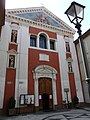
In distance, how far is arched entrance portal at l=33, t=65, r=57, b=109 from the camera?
472 inches

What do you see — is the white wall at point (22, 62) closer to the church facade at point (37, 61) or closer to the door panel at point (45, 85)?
the church facade at point (37, 61)

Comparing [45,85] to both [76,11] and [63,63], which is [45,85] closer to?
[63,63]

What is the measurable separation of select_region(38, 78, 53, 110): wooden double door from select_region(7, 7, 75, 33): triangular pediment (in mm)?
7402

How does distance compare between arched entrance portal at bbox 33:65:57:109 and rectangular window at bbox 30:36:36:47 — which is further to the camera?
rectangular window at bbox 30:36:36:47

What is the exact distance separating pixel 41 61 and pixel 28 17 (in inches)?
227

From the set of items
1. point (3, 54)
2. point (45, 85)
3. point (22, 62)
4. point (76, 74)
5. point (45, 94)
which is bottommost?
point (45, 94)

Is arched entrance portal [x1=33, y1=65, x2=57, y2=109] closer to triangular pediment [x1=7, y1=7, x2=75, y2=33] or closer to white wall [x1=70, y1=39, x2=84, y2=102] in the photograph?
white wall [x1=70, y1=39, x2=84, y2=102]

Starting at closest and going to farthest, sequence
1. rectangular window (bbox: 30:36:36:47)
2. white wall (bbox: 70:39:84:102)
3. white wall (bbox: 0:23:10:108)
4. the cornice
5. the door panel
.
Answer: white wall (bbox: 0:23:10:108)
the door panel
the cornice
white wall (bbox: 70:39:84:102)
rectangular window (bbox: 30:36:36:47)

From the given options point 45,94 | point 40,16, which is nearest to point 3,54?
point 45,94

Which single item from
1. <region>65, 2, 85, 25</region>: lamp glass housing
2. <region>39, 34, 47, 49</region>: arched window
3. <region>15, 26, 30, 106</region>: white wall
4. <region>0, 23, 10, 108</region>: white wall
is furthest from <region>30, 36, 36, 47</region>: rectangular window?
<region>65, 2, 85, 25</region>: lamp glass housing

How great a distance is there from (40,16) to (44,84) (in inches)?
344

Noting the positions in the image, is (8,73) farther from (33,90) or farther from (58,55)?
(58,55)

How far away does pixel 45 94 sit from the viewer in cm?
1258

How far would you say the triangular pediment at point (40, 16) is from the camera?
48.1 feet
